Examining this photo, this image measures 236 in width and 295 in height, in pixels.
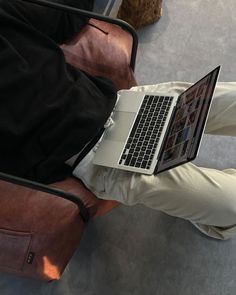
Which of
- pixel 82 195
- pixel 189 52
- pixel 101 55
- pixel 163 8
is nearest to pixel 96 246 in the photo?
pixel 82 195

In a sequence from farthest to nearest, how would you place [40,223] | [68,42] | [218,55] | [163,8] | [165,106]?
1. [163,8]
2. [218,55]
3. [68,42]
4. [165,106]
5. [40,223]

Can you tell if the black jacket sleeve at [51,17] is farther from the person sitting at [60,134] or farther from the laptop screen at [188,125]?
the laptop screen at [188,125]

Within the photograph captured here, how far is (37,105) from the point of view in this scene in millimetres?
→ 958

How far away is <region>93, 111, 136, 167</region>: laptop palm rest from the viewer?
998 mm

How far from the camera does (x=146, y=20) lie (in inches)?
70.0

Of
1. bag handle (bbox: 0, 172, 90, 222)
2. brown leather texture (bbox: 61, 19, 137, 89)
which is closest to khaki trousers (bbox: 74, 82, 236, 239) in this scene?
bag handle (bbox: 0, 172, 90, 222)

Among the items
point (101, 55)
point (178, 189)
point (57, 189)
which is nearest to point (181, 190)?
point (178, 189)

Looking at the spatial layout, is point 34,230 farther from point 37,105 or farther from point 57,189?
point 37,105

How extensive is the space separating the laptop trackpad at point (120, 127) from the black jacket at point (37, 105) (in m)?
0.05

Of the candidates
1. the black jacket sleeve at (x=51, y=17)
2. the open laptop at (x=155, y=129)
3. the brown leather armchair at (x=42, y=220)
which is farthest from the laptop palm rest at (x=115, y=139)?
the black jacket sleeve at (x=51, y=17)

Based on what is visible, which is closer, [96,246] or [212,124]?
[212,124]

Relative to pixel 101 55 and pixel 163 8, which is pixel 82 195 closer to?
pixel 101 55

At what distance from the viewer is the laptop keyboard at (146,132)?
98cm

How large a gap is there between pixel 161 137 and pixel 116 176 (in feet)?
0.54
